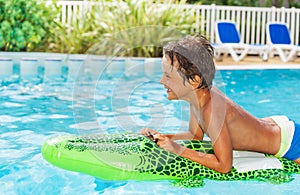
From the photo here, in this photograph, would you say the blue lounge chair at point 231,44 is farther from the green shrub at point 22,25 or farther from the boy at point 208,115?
the boy at point 208,115

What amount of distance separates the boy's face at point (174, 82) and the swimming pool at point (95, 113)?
33cm

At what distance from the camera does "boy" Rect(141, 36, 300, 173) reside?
365 cm

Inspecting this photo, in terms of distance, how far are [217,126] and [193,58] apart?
42 cm

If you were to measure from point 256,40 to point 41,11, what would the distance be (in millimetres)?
5233

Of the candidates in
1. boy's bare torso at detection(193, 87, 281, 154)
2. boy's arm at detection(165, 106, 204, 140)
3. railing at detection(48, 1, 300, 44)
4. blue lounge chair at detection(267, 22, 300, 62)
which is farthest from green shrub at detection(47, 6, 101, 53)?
boy's bare torso at detection(193, 87, 281, 154)

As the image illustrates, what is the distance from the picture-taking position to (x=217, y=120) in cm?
363

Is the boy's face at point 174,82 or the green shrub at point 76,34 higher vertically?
the boy's face at point 174,82

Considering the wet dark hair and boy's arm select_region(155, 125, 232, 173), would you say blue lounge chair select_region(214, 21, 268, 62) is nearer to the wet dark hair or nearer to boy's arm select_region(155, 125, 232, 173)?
boy's arm select_region(155, 125, 232, 173)

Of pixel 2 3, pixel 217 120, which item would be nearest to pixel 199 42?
pixel 217 120

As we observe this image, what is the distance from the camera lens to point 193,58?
364 cm

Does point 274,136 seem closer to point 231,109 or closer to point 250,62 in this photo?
point 231,109

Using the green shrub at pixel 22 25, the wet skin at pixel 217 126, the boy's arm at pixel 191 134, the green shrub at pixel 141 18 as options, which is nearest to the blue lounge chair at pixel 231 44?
the green shrub at pixel 141 18

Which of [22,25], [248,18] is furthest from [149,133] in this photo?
[248,18]

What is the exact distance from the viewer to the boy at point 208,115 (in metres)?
3.65
